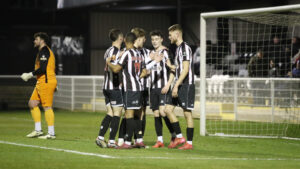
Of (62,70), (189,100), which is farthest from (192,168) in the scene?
(62,70)

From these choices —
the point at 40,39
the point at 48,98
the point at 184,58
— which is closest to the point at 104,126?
the point at 184,58

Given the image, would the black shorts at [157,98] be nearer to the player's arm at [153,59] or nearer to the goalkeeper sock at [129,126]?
the player's arm at [153,59]

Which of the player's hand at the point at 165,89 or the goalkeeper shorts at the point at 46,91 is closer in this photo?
the player's hand at the point at 165,89

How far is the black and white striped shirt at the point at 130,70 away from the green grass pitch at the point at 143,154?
3.41 ft

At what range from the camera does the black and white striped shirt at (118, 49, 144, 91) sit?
10742mm

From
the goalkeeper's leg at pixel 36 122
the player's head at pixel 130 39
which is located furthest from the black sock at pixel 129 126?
the goalkeeper's leg at pixel 36 122

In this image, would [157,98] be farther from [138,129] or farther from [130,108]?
[130,108]

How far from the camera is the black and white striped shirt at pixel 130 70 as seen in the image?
423 inches

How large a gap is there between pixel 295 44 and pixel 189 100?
9143 mm

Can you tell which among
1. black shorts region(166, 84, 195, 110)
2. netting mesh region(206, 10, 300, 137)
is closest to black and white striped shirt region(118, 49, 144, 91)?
black shorts region(166, 84, 195, 110)

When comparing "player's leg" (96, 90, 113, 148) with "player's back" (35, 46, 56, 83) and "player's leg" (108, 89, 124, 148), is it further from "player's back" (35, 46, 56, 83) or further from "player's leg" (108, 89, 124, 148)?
"player's back" (35, 46, 56, 83)

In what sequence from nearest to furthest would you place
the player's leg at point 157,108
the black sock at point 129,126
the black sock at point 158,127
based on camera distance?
the black sock at point 129,126 → the player's leg at point 157,108 → the black sock at point 158,127

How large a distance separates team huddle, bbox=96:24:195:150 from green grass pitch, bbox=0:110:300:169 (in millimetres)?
408

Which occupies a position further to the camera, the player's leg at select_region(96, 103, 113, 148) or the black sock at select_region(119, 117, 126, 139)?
the black sock at select_region(119, 117, 126, 139)
